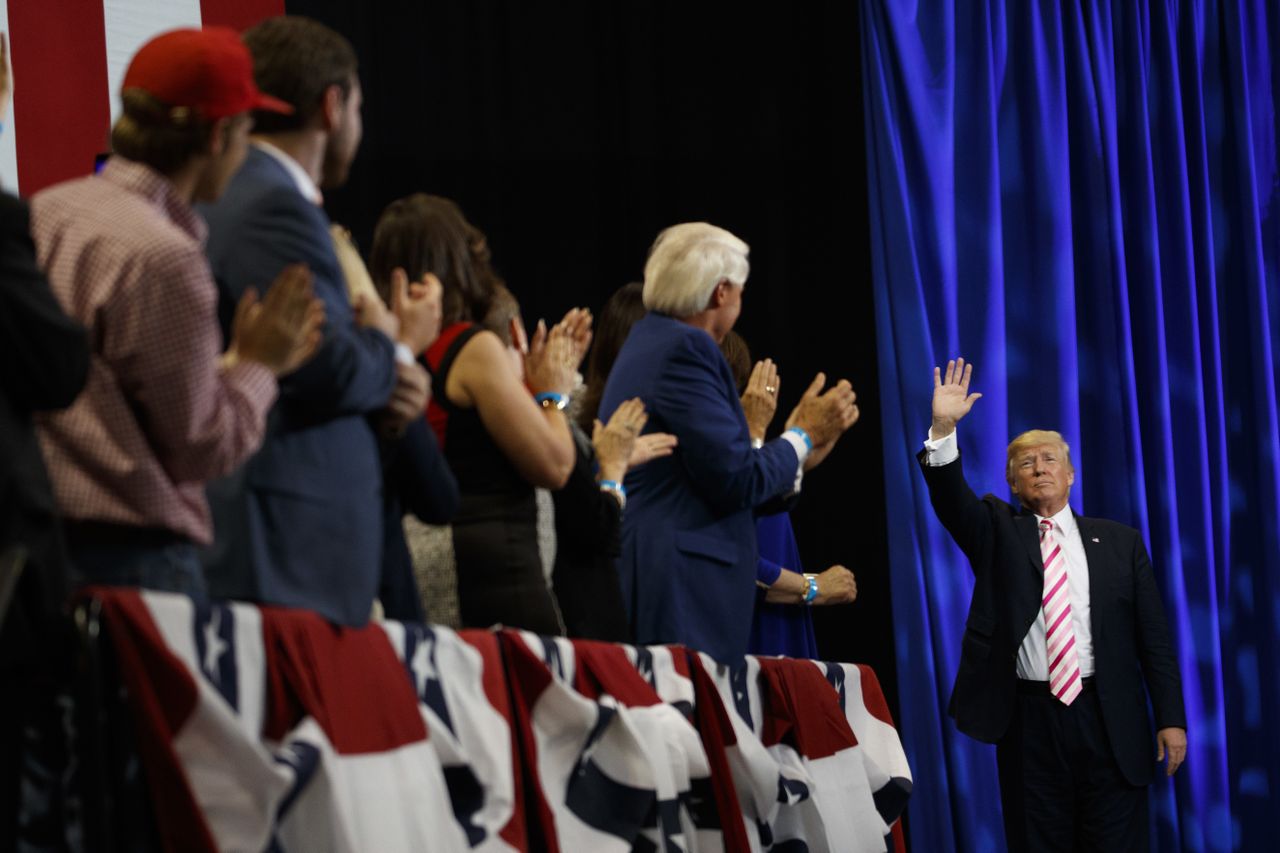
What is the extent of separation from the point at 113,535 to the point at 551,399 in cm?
120

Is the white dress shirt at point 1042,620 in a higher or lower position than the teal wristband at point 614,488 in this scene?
lower

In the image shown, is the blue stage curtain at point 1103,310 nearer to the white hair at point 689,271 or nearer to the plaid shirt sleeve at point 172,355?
the white hair at point 689,271

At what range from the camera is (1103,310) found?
5859 millimetres

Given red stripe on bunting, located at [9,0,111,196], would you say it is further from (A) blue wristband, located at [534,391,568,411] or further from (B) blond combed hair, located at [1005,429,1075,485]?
(B) blond combed hair, located at [1005,429,1075,485]

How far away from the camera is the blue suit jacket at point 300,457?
1913 millimetres

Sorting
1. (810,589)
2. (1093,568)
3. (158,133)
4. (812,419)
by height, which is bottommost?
(1093,568)

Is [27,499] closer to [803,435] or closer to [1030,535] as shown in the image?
[803,435]

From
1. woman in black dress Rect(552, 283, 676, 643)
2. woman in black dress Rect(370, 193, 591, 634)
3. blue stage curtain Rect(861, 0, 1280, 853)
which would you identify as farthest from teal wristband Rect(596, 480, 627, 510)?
blue stage curtain Rect(861, 0, 1280, 853)

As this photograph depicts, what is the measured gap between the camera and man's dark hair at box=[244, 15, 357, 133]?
6.94ft

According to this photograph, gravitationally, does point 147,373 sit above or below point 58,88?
below

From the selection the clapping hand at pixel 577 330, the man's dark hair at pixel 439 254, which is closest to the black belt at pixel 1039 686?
the clapping hand at pixel 577 330

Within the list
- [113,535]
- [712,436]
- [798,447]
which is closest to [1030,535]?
[798,447]

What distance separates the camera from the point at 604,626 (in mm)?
2963

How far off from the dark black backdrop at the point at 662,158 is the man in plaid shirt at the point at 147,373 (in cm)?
303
